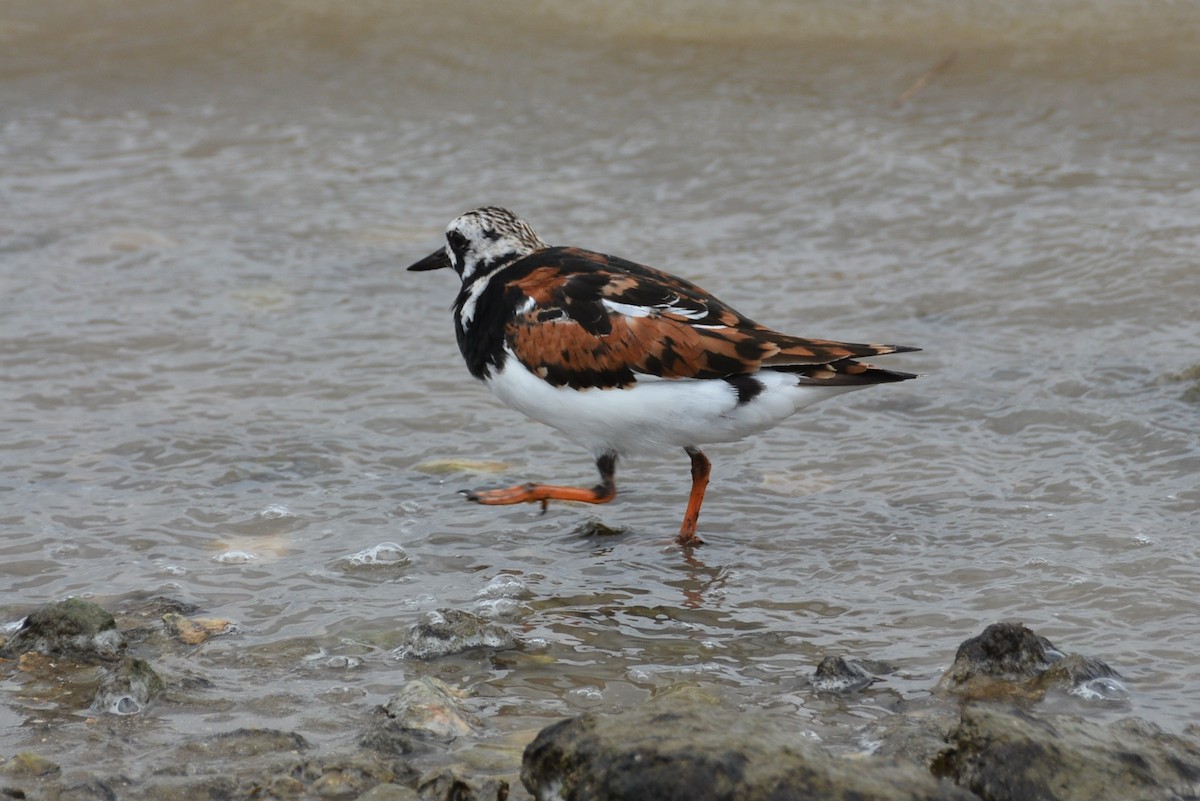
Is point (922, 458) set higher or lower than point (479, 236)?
lower

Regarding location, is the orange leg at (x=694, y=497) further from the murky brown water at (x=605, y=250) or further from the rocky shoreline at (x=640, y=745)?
the rocky shoreline at (x=640, y=745)

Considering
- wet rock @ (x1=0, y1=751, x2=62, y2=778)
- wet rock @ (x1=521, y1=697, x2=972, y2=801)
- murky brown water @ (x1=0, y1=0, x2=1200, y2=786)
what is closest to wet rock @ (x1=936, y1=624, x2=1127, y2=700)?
murky brown water @ (x1=0, y1=0, x2=1200, y2=786)

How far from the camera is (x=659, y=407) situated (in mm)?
4430

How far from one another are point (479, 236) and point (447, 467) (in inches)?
33.4

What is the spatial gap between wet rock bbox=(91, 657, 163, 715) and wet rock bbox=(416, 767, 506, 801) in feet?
2.79

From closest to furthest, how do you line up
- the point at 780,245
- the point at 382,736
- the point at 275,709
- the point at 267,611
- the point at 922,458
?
the point at 382,736 → the point at 275,709 → the point at 267,611 → the point at 922,458 → the point at 780,245

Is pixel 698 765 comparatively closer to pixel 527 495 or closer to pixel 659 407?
pixel 659 407

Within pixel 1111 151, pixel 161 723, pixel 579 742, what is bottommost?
pixel 161 723

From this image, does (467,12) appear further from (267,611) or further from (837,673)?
(837,673)

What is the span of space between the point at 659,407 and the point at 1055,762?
6.48 ft

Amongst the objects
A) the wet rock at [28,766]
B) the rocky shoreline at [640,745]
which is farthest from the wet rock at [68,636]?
the wet rock at [28,766]

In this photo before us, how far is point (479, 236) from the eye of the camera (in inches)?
203

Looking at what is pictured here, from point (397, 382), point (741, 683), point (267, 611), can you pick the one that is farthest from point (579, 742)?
point (397, 382)

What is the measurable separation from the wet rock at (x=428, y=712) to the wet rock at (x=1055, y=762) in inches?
41.4
